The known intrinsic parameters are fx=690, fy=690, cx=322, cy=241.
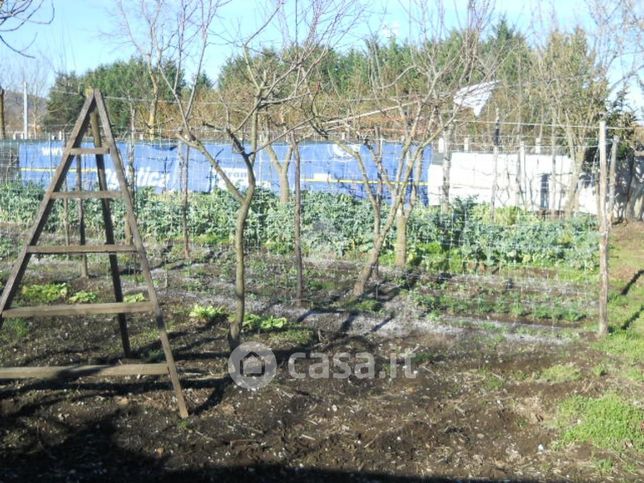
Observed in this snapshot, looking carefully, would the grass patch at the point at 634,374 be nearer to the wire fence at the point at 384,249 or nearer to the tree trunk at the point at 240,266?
the wire fence at the point at 384,249

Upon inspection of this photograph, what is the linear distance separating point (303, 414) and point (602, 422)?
2.06m

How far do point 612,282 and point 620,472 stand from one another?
6.24 metres

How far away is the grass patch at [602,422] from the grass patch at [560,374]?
0.35 metres

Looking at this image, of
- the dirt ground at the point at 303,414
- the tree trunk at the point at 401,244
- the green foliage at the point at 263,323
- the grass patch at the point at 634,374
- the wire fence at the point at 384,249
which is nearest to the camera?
the dirt ground at the point at 303,414

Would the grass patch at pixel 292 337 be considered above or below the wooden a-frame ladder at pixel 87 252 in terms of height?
below

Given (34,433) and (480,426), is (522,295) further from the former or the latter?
(34,433)

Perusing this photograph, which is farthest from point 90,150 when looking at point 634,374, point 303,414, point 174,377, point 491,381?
point 634,374

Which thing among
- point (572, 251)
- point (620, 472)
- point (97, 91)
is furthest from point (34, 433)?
point (572, 251)

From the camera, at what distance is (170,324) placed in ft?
21.6

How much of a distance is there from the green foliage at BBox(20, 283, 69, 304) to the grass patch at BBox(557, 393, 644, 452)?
17.3 ft

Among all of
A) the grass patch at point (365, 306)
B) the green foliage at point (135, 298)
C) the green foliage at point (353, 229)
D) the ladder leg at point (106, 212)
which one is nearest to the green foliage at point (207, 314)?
the green foliage at point (135, 298)

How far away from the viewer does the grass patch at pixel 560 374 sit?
217 inches

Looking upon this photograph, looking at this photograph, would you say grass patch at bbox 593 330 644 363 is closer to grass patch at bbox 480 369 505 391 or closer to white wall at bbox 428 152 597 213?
grass patch at bbox 480 369 505 391

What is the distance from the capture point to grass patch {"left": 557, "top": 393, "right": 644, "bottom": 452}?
179 inches
